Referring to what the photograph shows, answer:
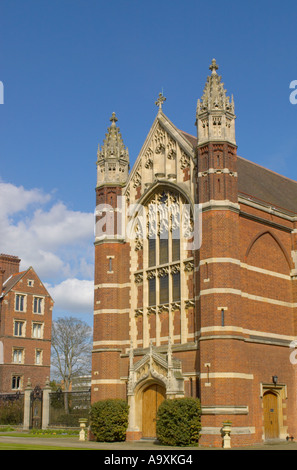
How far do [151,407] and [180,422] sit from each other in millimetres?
3562

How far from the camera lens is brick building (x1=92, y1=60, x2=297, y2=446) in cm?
2619

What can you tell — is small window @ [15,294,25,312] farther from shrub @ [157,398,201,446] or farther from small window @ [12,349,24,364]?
shrub @ [157,398,201,446]

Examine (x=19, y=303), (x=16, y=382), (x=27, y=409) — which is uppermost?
(x=19, y=303)

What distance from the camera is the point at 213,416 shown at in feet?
82.2

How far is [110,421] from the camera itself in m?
28.5

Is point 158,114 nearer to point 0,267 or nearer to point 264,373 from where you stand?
point 264,373

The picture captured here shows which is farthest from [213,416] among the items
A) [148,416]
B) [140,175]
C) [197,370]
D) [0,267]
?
[0,267]

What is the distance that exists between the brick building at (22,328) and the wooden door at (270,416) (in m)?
32.5

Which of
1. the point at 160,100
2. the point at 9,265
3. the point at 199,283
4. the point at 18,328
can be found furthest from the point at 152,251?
the point at 9,265

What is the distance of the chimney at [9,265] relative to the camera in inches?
2433

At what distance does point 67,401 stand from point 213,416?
Answer: 1534 centimetres

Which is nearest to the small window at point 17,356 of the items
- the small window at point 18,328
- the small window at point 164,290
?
the small window at point 18,328

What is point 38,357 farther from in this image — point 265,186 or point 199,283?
point 199,283

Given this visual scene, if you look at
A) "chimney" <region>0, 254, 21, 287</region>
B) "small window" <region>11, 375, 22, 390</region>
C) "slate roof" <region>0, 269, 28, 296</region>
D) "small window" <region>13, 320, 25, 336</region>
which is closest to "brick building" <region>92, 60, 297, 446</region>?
"small window" <region>11, 375, 22, 390</region>
